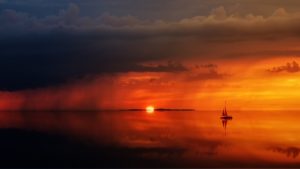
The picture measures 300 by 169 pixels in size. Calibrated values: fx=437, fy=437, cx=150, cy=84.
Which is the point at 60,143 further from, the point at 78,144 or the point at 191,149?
the point at 191,149

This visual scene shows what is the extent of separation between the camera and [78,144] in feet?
249

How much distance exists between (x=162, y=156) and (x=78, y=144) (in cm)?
2170

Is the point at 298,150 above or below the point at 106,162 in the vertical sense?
above

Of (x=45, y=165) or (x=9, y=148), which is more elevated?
(x=9, y=148)

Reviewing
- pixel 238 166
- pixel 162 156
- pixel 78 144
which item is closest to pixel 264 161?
pixel 238 166

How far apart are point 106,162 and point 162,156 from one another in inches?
339

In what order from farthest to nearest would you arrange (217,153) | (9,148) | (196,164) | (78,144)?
(78,144)
(9,148)
(217,153)
(196,164)

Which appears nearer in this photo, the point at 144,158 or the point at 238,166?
the point at 238,166

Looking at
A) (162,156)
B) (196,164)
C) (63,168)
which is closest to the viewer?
(63,168)

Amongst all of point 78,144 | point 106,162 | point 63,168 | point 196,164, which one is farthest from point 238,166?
point 78,144

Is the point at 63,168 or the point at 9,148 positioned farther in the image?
the point at 9,148

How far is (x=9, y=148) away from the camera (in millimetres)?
69188

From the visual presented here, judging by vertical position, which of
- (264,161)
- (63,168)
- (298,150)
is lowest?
(63,168)

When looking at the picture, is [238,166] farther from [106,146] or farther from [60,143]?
[60,143]
